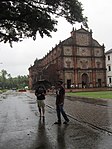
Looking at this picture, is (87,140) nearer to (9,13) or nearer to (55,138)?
(55,138)

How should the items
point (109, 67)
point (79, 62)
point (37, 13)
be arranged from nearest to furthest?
point (37, 13) → point (79, 62) → point (109, 67)

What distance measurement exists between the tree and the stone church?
71931mm

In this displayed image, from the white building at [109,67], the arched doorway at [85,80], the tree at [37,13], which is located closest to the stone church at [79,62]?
the arched doorway at [85,80]

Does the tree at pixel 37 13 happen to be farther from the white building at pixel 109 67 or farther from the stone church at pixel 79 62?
the white building at pixel 109 67

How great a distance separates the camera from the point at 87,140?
350 inches

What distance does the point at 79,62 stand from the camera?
88.2 metres

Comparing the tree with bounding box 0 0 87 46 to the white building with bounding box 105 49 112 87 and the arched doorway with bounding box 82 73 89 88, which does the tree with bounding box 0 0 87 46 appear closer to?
the arched doorway with bounding box 82 73 89 88

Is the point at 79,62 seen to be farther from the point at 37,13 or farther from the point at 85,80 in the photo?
the point at 37,13

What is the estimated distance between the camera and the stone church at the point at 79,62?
282 feet

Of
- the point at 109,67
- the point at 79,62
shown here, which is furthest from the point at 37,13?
the point at 109,67

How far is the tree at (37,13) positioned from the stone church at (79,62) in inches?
2832

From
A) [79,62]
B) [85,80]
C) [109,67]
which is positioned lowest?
[85,80]

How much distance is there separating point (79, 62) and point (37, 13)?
77249mm

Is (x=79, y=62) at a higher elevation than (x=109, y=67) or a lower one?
higher
